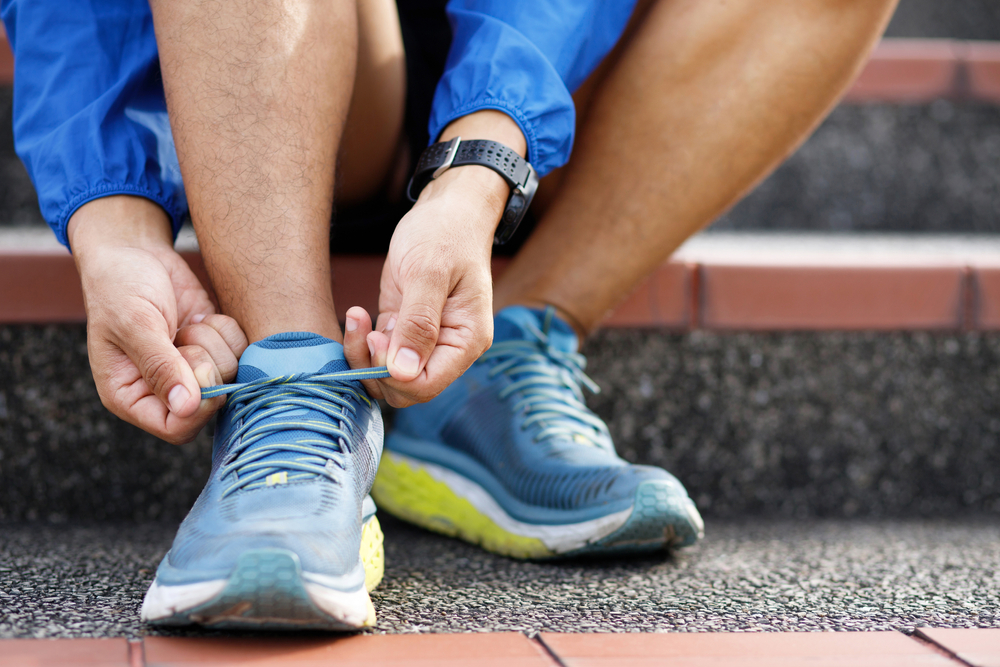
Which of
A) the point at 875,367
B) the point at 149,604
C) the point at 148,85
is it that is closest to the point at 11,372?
the point at 148,85

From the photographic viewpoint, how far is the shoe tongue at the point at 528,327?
86 cm

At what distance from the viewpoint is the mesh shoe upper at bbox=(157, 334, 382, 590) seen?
0.51 metres

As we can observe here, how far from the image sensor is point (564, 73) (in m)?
0.76

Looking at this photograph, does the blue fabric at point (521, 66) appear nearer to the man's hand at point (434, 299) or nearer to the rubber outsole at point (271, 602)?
the man's hand at point (434, 299)

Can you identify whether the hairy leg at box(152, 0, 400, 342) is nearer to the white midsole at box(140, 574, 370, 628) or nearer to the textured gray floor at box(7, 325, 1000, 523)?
the white midsole at box(140, 574, 370, 628)

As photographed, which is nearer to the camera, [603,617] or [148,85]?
[603,617]

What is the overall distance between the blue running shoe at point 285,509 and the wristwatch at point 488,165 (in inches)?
6.5

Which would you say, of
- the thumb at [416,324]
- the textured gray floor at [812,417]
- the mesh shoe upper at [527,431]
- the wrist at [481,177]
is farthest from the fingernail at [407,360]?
the textured gray floor at [812,417]

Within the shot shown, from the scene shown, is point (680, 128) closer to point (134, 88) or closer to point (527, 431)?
point (527, 431)

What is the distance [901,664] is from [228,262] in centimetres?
54

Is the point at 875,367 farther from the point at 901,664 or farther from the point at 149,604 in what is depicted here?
the point at 149,604

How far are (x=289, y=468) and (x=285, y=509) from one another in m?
0.04

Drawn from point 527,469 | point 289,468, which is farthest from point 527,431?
point 289,468

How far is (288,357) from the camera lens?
1.98 ft
